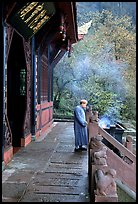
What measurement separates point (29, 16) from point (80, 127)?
7.79 ft

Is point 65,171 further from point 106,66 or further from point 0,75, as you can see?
point 106,66

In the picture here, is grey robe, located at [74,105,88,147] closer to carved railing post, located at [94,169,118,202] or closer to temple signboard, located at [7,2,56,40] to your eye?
temple signboard, located at [7,2,56,40]

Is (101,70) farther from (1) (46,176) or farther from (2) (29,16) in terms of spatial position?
(1) (46,176)

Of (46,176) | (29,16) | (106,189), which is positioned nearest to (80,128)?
(46,176)


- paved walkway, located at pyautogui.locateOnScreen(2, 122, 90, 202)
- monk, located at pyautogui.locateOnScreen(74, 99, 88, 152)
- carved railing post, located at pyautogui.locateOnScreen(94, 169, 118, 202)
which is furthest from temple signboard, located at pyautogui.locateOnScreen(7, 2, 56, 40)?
carved railing post, located at pyautogui.locateOnScreen(94, 169, 118, 202)

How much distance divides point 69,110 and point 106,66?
3.33m

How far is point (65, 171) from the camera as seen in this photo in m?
5.06

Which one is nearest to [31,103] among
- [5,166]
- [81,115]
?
[81,115]

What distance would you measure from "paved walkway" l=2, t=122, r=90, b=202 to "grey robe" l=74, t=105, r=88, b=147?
23 centimetres

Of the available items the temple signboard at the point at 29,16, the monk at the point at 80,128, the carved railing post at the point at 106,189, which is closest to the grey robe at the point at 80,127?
the monk at the point at 80,128

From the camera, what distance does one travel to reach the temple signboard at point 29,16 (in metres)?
5.26

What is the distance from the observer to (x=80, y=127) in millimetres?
6910

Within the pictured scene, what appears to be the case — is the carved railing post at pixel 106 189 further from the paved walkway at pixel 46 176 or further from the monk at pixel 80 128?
the monk at pixel 80 128

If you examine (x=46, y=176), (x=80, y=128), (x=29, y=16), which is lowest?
(x=46, y=176)
